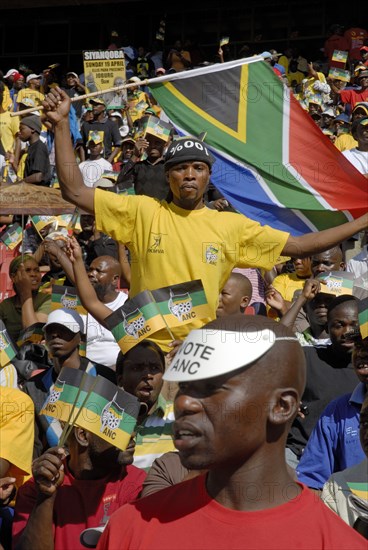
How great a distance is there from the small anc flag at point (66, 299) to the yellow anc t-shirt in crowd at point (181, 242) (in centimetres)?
143

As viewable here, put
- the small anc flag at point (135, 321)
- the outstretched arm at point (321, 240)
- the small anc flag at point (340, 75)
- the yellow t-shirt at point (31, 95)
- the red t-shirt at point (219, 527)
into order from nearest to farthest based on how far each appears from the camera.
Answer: the red t-shirt at point (219, 527)
the small anc flag at point (135, 321)
the outstretched arm at point (321, 240)
the small anc flag at point (340, 75)
the yellow t-shirt at point (31, 95)

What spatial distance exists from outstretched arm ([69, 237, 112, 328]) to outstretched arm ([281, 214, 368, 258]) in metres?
1.02

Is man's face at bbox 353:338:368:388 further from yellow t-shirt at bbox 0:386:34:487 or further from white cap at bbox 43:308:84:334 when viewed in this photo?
white cap at bbox 43:308:84:334

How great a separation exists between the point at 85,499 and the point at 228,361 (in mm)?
1769

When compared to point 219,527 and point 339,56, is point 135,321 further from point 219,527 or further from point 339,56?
point 339,56

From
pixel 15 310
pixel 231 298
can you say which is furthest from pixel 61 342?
pixel 15 310

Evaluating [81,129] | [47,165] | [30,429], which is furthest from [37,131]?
[30,429]

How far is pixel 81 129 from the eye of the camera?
14.5m

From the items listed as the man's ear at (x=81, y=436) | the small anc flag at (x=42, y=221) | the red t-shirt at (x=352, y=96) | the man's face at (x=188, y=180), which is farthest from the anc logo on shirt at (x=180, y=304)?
the red t-shirt at (x=352, y=96)

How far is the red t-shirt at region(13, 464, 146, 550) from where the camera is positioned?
12.3 feet

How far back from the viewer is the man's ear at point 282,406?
7.90ft

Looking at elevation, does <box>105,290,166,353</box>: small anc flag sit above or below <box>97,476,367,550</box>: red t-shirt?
below

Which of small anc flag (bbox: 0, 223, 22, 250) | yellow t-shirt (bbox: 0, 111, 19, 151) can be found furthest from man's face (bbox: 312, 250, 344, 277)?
yellow t-shirt (bbox: 0, 111, 19, 151)

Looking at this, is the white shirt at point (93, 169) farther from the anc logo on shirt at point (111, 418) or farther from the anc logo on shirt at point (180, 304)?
the anc logo on shirt at point (111, 418)
